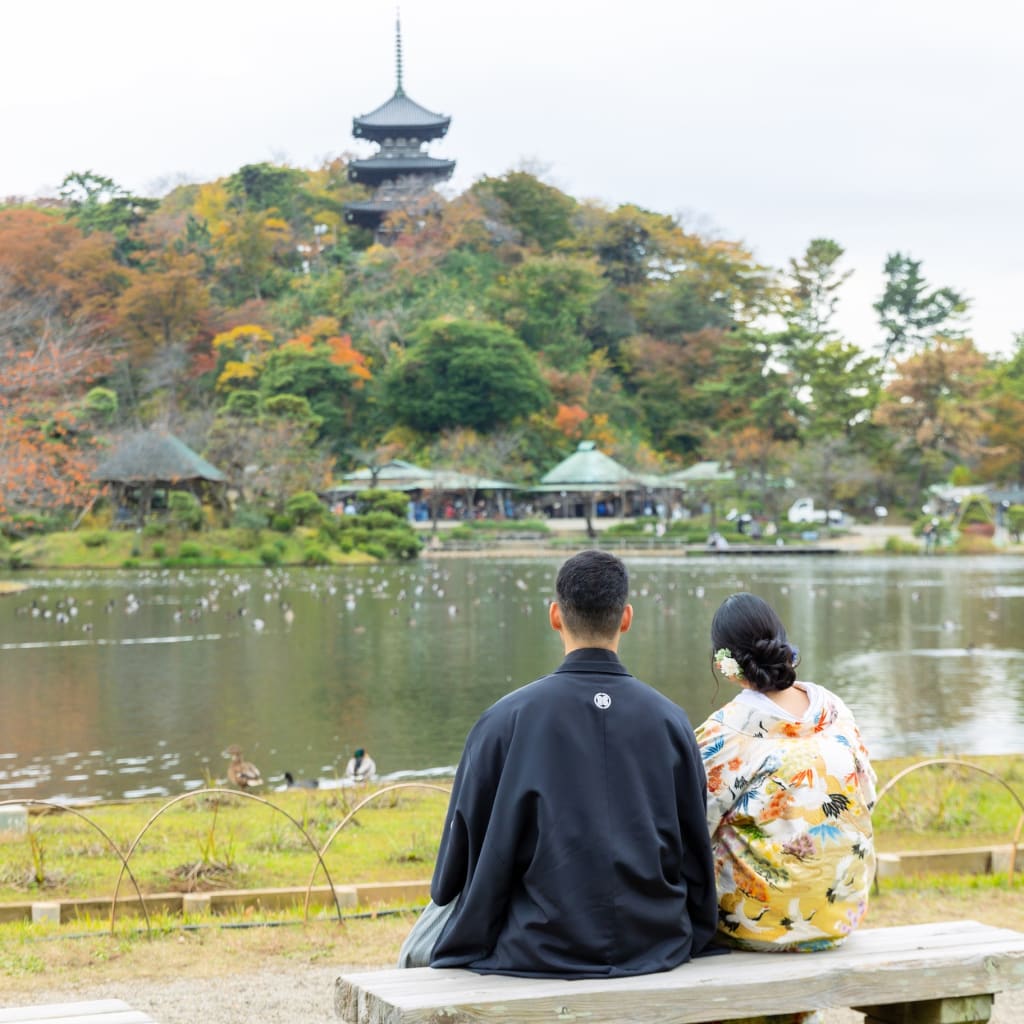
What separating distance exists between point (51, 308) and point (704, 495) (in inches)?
896

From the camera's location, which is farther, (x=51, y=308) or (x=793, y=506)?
(x=793, y=506)

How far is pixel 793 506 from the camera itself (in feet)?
163

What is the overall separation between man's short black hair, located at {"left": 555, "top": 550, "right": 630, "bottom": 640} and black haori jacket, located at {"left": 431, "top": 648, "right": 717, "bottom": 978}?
0.05 meters

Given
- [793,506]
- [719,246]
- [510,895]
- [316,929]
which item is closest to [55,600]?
[316,929]

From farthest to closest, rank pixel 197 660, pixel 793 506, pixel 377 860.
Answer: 1. pixel 793 506
2. pixel 197 660
3. pixel 377 860

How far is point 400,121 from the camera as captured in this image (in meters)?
58.7

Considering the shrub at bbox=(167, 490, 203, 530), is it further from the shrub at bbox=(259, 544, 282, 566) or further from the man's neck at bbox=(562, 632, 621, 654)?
the man's neck at bbox=(562, 632, 621, 654)

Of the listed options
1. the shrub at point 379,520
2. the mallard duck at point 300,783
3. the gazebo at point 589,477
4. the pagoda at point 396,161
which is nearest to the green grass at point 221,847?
the mallard duck at point 300,783

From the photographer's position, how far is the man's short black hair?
2518mm

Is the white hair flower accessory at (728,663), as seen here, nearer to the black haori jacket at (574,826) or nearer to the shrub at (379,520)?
the black haori jacket at (574,826)

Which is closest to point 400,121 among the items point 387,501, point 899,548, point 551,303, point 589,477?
point 551,303

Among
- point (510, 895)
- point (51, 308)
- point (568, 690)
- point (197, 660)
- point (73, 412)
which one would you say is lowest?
point (197, 660)

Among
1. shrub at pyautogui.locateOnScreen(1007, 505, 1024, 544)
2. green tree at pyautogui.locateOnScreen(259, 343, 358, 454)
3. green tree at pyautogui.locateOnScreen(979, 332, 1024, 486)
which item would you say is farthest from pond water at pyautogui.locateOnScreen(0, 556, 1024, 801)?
green tree at pyautogui.locateOnScreen(979, 332, 1024, 486)

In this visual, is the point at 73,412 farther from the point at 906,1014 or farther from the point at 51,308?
the point at 906,1014
